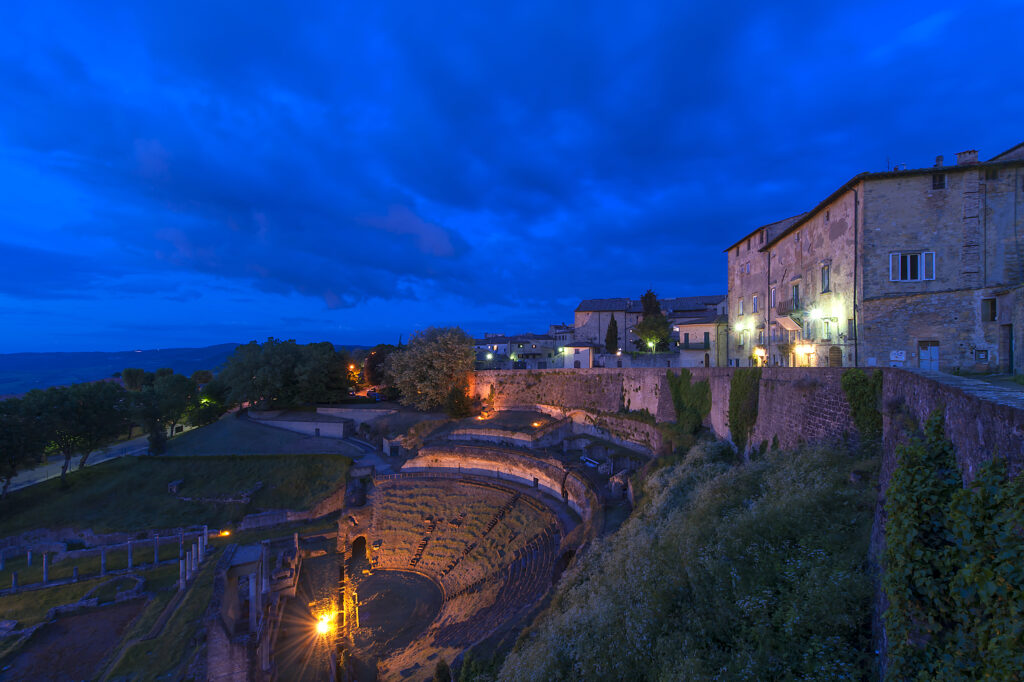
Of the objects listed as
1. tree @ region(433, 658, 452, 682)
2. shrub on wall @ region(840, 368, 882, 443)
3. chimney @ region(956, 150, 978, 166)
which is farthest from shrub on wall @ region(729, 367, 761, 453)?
tree @ region(433, 658, 452, 682)

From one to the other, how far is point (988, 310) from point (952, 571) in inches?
689

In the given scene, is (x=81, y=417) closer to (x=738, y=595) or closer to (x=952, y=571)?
(x=738, y=595)

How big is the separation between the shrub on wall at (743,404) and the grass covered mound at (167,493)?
2612cm

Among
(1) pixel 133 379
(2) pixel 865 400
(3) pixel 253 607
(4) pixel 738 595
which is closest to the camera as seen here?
(4) pixel 738 595

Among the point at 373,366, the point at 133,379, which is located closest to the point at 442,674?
the point at 373,366

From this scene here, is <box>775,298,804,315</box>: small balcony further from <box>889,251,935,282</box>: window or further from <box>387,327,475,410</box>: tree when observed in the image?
<box>387,327,475,410</box>: tree

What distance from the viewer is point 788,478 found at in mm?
9469

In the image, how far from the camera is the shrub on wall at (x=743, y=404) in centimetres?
1678

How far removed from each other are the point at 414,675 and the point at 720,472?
12.2m

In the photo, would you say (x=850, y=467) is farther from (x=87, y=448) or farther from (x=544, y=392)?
(x=87, y=448)

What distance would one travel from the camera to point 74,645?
15.8 meters

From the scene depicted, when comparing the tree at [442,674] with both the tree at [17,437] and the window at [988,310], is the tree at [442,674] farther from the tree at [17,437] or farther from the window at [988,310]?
Answer: the tree at [17,437]

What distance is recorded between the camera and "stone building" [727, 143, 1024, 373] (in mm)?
14992

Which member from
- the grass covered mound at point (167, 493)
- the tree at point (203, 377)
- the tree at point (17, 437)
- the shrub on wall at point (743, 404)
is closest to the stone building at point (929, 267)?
the shrub on wall at point (743, 404)
